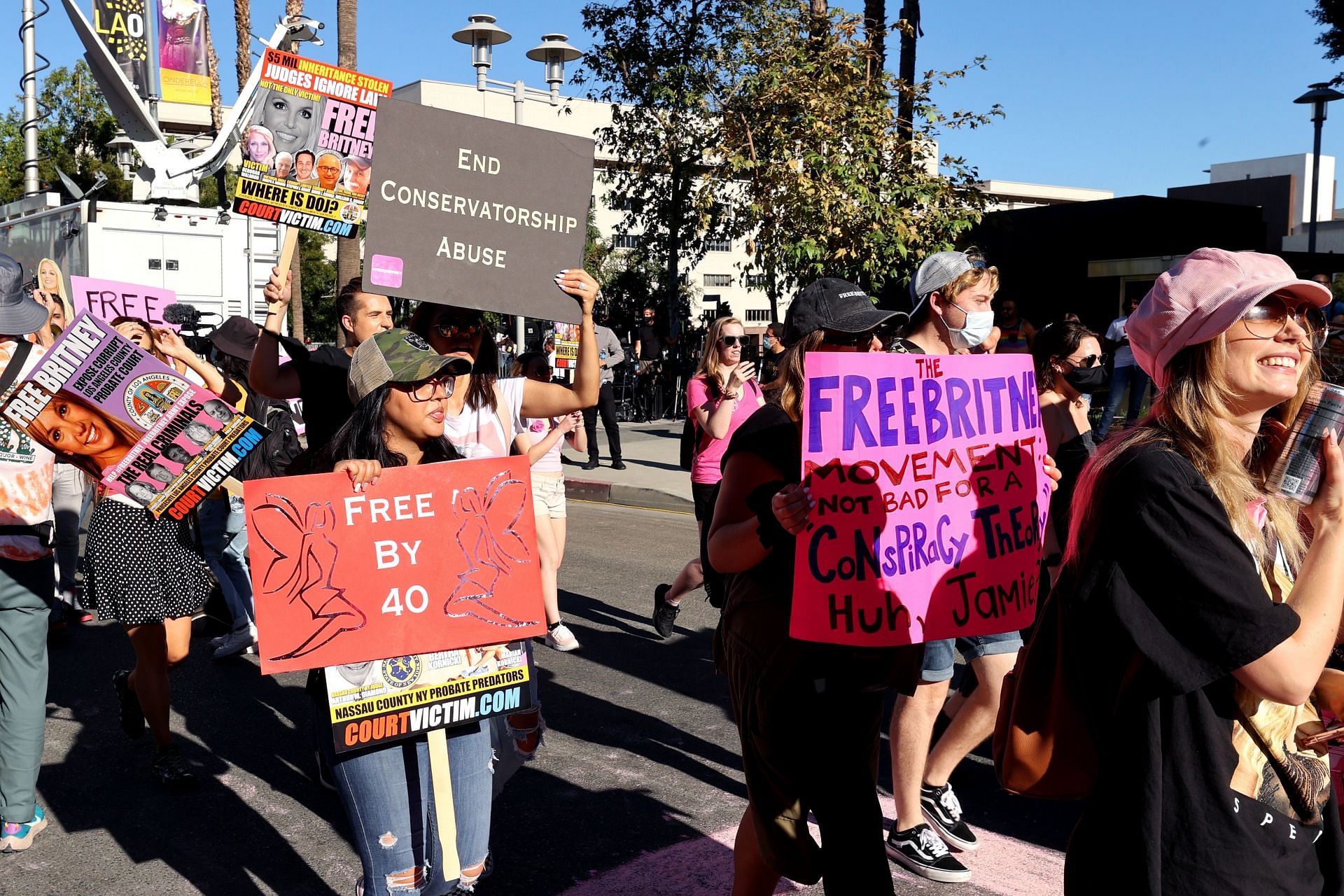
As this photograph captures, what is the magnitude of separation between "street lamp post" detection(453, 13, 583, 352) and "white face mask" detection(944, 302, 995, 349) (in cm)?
1340

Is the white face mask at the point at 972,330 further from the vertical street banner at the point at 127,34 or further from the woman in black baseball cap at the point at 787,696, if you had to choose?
the vertical street banner at the point at 127,34

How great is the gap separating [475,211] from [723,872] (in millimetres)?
2374

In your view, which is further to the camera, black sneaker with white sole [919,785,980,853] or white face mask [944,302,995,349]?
black sneaker with white sole [919,785,980,853]

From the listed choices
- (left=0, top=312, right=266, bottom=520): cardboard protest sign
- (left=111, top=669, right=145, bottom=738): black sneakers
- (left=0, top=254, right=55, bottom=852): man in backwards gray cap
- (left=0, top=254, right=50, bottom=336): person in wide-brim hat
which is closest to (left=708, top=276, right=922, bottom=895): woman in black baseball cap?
(left=0, top=312, right=266, bottom=520): cardboard protest sign

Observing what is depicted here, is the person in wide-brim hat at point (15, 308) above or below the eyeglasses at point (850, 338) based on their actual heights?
above

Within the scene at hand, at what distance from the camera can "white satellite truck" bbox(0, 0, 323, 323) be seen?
14.4 meters

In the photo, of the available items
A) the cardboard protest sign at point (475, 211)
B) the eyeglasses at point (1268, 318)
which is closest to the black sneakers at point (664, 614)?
the cardboard protest sign at point (475, 211)

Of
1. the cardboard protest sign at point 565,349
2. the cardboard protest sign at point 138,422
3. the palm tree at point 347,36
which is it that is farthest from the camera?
the palm tree at point 347,36

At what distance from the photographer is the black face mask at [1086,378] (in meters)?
4.80

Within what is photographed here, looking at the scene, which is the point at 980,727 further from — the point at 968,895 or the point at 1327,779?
the point at 1327,779

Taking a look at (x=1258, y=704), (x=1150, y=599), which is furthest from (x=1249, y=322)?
(x=1258, y=704)

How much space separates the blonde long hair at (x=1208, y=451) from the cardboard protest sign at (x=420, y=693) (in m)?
1.50

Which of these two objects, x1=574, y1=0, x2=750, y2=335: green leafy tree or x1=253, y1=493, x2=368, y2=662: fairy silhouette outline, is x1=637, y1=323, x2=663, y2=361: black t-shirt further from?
x1=253, y1=493, x2=368, y2=662: fairy silhouette outline

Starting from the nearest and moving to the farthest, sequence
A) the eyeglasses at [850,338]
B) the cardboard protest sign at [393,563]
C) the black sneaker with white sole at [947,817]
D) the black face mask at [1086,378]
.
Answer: the cardboard protest sign at [393,563] → the eyeglasses at [850,338] → the black sneaker with white sole at [947,817] → the black face mask at [1086,378]
